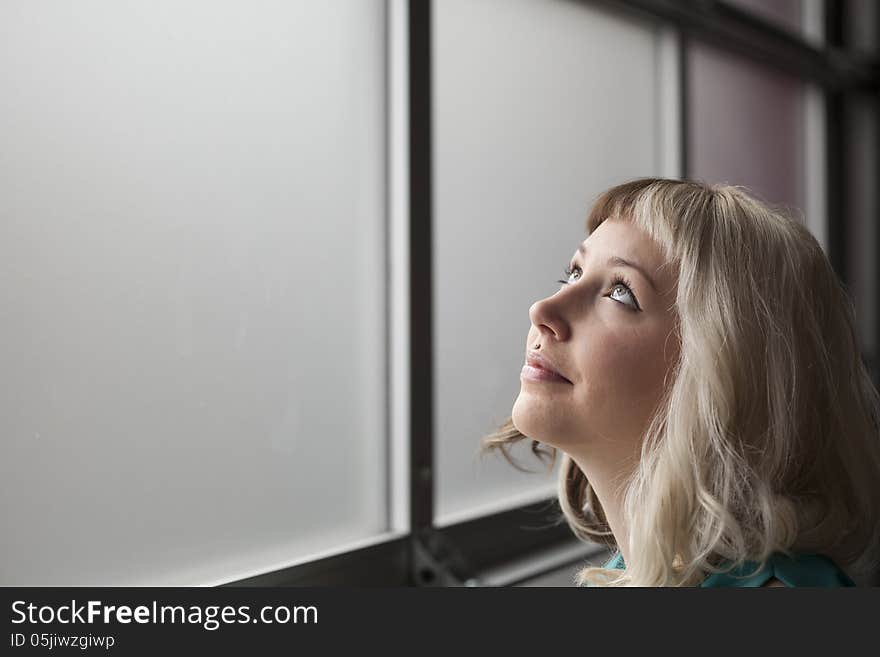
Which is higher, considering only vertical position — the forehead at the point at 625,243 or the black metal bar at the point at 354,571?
the forehead at the point at 625,243

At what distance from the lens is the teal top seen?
2.81 feet

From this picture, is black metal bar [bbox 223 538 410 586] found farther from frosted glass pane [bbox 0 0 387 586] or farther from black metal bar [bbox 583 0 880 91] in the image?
black metal bar [bbox 583 0 880 91]

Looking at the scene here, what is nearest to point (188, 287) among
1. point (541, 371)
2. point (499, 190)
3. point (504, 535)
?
point (541, 371)

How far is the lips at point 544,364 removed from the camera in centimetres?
96

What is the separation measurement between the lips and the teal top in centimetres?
24

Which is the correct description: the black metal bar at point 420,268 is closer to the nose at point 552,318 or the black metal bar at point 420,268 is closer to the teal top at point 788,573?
the nose at point 552,318

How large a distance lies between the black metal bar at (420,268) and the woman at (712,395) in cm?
64

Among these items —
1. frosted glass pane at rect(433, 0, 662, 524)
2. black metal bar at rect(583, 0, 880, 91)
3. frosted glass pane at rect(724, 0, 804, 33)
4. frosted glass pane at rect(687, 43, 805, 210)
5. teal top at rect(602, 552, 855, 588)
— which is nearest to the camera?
teal top at rect(602, 552, 855, 588)

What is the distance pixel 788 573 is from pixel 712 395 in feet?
0.58

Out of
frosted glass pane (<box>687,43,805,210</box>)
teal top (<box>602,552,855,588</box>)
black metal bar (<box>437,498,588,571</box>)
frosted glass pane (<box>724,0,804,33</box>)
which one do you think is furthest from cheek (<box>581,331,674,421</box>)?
frosted glass pane (<box>724,0,804,33</box>)

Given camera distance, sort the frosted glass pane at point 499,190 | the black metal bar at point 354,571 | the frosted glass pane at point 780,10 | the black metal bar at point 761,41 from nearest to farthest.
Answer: the black metal bar at point 354,571, the frosted glass pane at point 499,190, the black metal bar at point 761,41, the frosted glass pane at point 780,10

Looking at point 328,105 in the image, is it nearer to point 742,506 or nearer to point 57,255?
point 57,255

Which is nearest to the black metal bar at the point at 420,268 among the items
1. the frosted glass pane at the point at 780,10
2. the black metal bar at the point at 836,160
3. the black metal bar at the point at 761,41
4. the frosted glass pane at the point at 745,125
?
the black metal bar at the point at 761,41

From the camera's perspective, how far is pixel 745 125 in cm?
275
